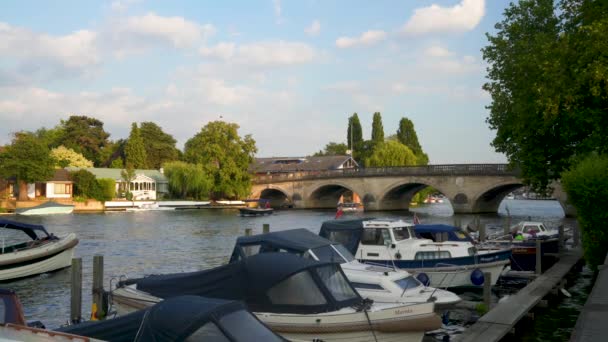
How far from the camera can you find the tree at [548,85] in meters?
26.8

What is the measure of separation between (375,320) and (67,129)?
118 m

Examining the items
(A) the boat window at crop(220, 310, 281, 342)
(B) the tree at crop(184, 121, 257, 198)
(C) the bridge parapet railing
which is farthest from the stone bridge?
(A) the boat window at crop(220, 310, 281, 342)

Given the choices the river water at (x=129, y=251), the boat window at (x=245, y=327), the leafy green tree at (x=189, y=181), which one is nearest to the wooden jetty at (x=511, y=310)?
the river water at (x=129, y=251)

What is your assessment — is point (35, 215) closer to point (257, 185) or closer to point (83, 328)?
point (257, 185)

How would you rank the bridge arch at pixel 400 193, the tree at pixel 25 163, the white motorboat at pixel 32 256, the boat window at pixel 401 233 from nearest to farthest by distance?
the boat window at pixel 401 233, the white motorboat at pixel 32 256, the tree at pixel 25 163, the bridge arch at pixel 400 193

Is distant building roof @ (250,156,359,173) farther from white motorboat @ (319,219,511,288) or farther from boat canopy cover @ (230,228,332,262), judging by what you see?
boat canopy cover @ (230,228,332,262)

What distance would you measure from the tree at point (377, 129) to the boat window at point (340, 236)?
4138 inches

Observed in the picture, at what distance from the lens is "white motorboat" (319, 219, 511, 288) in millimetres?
22047

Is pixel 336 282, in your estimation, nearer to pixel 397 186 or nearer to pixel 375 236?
pixel 375 236

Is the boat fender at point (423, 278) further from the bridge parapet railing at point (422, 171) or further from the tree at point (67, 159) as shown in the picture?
the tree at point (67, 159)

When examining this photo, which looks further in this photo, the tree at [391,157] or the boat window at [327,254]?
the tree at [391,157]

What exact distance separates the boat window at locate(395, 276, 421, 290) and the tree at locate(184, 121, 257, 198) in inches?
3085

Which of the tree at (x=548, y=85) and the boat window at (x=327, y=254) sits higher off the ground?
the tree at (x=548, y=85)

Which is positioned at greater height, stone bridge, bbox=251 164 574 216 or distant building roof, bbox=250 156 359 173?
distant building roof, bbox=250 156 359 173
